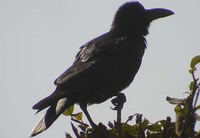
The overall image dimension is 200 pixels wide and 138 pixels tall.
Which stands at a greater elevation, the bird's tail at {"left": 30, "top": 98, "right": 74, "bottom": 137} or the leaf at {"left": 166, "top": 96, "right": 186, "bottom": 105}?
the bird's tail at {"left": 30, "top": 98, "right": 74, "bottom": 137}

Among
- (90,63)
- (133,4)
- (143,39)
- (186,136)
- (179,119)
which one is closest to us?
(186,136)

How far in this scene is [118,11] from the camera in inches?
286

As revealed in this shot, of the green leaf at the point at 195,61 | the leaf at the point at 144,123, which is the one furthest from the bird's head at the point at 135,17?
the leaf at the point at 144,123

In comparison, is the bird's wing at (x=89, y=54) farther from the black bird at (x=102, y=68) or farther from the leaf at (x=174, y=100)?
the leaf at (x=174, y=100)

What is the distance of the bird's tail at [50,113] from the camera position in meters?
3.90

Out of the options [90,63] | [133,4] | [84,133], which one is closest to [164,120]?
[84,133]

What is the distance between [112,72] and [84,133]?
2.75 metres

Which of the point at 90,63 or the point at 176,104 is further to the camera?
the point at 90,63

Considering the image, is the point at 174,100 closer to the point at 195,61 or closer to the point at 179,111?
the point at 179,111

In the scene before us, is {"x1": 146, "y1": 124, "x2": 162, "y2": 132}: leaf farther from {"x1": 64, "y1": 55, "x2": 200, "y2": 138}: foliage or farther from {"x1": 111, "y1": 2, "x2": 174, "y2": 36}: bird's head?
{"x1": 111, "y1": 2, "x2": 174, "y2": 36}: bird's head

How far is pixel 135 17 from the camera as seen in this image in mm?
6980

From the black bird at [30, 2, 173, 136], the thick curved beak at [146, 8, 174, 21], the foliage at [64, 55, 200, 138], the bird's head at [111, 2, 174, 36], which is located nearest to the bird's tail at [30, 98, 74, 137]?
the black bird at [30, 2, 173, 136]

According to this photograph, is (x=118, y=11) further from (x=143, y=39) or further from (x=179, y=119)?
(x=179, y=119)

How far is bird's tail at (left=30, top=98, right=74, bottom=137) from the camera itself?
3.90 m
